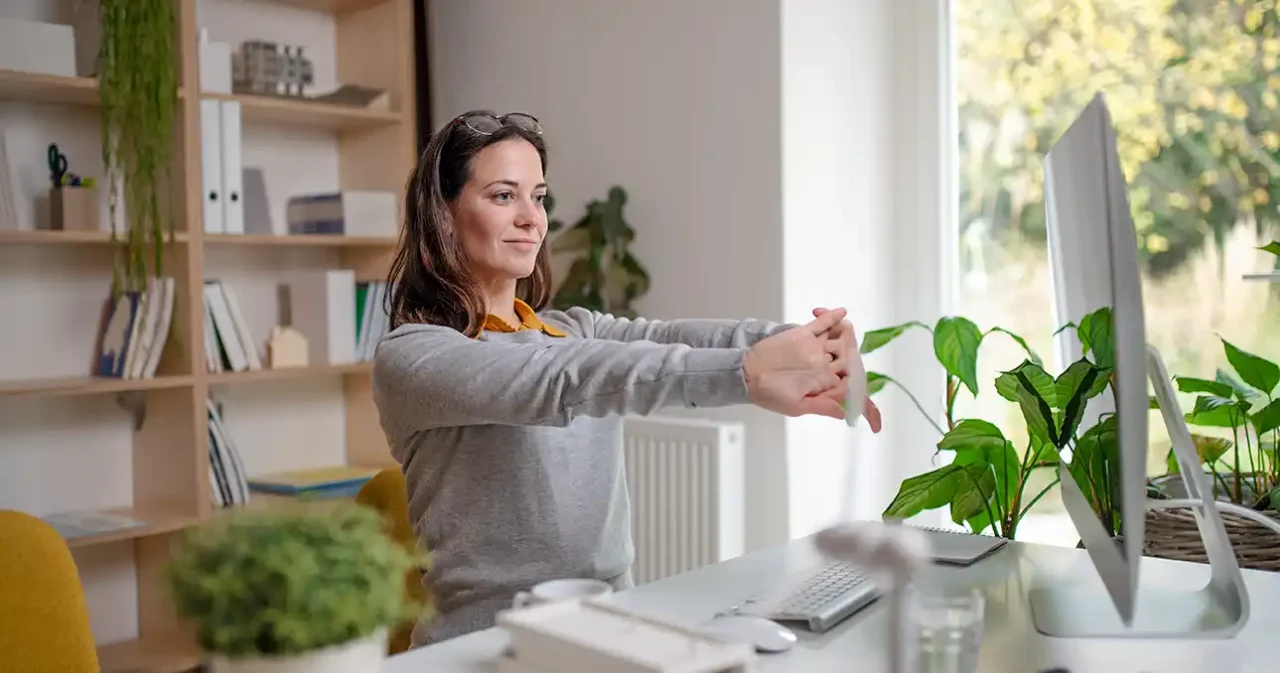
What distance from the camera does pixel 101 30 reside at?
101 inches

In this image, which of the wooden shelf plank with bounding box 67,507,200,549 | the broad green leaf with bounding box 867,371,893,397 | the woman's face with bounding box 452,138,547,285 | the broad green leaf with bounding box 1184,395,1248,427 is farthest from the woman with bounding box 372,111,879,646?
the wooden shelf plank with bounding box 67,507,200,549

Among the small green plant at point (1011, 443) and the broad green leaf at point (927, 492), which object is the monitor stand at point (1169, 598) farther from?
the broad green leaf at point (927, 492)

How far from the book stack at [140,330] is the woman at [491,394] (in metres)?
1.35

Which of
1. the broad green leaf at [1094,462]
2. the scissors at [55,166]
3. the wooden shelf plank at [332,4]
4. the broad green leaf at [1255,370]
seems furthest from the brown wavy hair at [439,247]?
the wooden shelf plank at [332,4]

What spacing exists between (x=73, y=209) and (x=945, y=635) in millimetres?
2333

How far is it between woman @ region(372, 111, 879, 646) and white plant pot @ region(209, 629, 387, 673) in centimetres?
47

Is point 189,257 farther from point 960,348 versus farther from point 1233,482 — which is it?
point 1233,482

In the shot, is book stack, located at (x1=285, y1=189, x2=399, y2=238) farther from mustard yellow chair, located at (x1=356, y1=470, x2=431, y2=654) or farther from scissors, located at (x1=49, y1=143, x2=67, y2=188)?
mustard yellow chair, located at (x1=356, y1=470, x2=431, y2=654)

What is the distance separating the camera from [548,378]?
4.04ft

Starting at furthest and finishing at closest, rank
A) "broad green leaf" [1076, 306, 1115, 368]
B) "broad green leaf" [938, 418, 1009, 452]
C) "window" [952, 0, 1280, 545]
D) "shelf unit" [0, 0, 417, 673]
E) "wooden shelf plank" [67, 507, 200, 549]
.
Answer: "shelf unit" [0, 0, 417, 673] → "wooden shelf plank" [67, 507, 200, 549] → "window" [952, 0, 1280, 545] → "broad green leaf" [938, 418, 1009, 452] → "broad green leaf" [1076, 306, 1115, 368]

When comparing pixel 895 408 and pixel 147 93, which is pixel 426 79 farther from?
pixel 895 408

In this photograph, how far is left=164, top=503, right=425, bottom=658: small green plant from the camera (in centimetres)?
73

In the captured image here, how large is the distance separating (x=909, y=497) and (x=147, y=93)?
1.90m

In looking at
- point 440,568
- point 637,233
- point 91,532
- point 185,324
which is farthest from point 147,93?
point 440,568
